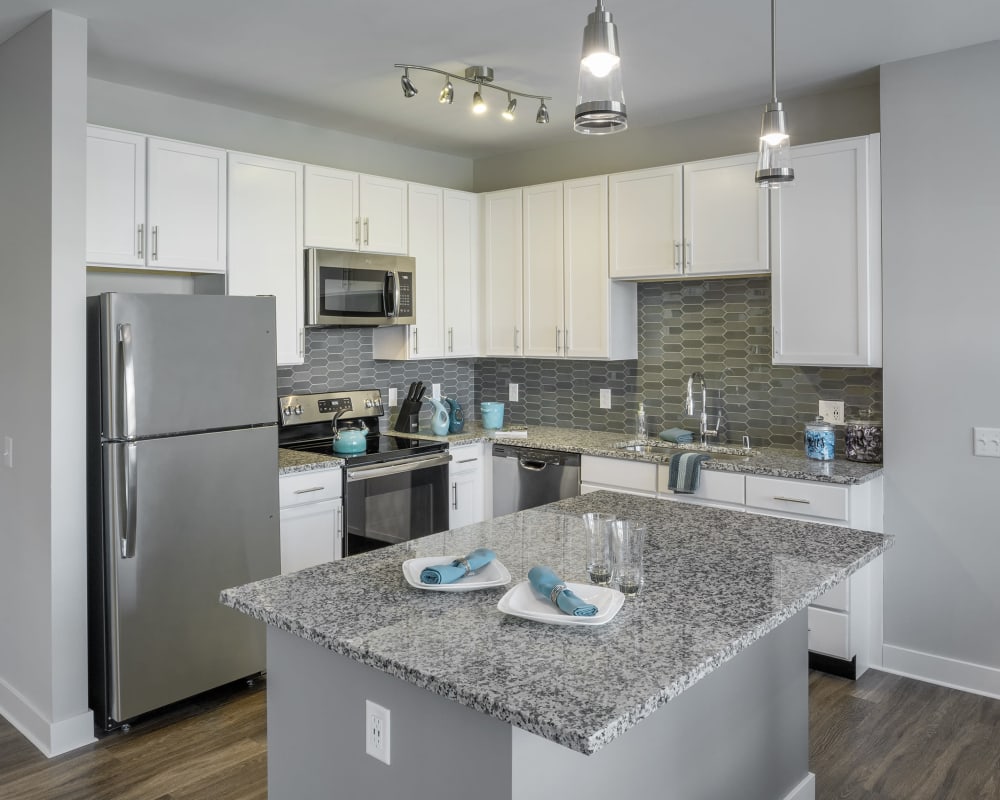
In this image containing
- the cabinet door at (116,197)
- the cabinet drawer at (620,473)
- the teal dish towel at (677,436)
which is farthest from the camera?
the teal dish towel at (677,436)

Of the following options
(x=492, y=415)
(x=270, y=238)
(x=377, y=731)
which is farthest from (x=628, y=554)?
(x=492, y=415)

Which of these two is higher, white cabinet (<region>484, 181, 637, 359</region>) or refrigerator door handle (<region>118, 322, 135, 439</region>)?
white cabinet (<region>484, 181, 637, 359</region>)

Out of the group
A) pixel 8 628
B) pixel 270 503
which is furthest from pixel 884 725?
pixel 8 628

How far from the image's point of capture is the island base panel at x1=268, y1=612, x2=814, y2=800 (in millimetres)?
1450

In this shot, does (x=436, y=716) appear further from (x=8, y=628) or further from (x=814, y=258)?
(x=814, y=258)

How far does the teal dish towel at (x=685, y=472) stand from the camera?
3.74 m

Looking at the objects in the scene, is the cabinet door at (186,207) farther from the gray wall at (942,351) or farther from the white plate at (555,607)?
the gray wall at (942,351)

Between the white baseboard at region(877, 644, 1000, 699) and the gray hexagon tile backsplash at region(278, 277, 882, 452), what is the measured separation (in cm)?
97

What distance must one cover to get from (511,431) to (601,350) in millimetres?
743

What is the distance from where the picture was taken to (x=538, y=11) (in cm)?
282

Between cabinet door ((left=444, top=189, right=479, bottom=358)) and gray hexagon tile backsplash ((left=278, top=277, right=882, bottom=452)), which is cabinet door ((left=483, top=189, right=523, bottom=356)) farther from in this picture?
gray hexagon tile backsplash ((left=278, top=277, right=882, bottom=452))

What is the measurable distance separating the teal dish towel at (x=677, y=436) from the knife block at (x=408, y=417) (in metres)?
1.42

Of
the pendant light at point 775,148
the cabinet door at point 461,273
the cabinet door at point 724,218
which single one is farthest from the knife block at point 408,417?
the pendant light at point 775,148

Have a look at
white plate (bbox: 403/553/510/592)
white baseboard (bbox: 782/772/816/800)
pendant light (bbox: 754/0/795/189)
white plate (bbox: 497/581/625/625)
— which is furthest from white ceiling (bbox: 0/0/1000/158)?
white baseboard (bbox: 782/772/816/800)
